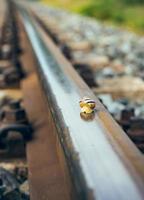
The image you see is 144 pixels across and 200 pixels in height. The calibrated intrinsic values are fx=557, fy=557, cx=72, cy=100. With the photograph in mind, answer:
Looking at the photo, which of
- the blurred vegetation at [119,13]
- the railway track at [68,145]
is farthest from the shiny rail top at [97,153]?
the blurred vegetation at [119,13]

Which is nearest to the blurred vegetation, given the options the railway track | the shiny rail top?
the railway track

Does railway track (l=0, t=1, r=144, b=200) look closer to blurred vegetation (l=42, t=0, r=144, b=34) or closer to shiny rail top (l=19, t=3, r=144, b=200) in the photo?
shiny rail top (l=19, t=3, r=144, b=200)

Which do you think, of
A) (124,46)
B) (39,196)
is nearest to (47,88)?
(39,196)

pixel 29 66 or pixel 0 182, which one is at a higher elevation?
pixel 29 66

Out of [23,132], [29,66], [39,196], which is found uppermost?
[29,66]

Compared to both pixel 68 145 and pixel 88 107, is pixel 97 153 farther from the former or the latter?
pixel 88 107

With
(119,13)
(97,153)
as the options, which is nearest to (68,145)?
(97,153)

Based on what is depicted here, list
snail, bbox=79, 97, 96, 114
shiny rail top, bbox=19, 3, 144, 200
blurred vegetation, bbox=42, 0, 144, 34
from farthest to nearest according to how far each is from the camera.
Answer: blurred vegetation, bbox=42, 0, 144, 34 → snail, bbox=79, 97, 96, 114 → shiny rail top, bbox=19, 3, 144, 200

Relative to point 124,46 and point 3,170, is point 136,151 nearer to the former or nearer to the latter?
point 3,170

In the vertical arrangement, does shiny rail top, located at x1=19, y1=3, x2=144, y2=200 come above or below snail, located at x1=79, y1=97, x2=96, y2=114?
below
